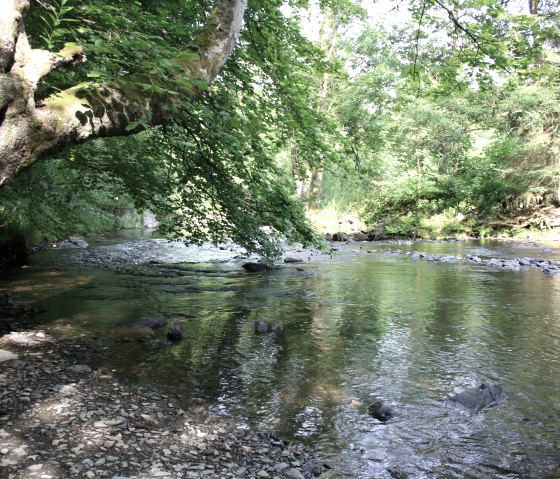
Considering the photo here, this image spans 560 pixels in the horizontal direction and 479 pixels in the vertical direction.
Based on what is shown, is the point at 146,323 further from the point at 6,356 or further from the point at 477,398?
the point at 477,398

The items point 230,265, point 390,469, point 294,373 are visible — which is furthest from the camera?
point 230,265

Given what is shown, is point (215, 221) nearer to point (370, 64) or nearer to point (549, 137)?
point (370, 64)

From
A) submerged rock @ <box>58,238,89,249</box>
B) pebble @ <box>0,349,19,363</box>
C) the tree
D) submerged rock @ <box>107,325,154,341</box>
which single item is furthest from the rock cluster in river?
submerged rock @ <box>58,238,89,249</box>

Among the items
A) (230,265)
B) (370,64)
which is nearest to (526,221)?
(370,64)

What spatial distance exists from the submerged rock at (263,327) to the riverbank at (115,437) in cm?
241

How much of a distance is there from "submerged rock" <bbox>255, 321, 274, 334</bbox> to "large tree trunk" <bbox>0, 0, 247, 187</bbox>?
3513mm

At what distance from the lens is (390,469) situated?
3.19 meters

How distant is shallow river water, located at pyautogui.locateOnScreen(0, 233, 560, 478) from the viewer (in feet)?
11.6

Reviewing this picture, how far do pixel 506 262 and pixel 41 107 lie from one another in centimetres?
1401

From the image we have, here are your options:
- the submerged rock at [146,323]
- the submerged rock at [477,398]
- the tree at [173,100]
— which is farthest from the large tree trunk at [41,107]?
the submerged rock at [477,398]

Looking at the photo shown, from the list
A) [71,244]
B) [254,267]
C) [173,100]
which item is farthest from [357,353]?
[71,244]

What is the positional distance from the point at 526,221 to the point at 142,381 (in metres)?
26.2

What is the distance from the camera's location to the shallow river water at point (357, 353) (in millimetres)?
3545

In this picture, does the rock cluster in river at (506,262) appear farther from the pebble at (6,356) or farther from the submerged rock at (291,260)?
the pebble at (6,356)
